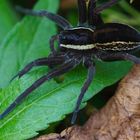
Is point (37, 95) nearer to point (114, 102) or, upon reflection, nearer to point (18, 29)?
point (114, 102)

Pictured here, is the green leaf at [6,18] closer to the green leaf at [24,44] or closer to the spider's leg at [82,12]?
the green leaf at [24,44]

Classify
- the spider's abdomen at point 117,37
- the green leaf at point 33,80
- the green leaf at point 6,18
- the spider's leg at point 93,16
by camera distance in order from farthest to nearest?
the green leaf at point 6,18
the spider's leg at point 93,16
the spider's abdomen at point 117,37
the green leaf at point 33,80

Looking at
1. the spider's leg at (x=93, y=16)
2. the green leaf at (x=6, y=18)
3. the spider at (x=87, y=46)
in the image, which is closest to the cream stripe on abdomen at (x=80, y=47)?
the spider at (x=87, y=46)

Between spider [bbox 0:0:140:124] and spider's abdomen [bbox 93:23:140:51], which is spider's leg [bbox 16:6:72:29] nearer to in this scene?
spider [bbox 0:0:140:124]

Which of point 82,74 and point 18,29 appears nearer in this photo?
point 82,74

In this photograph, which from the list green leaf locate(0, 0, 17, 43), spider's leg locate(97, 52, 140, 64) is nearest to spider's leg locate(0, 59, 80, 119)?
spider's leg locate(97, 52, 140, 64)

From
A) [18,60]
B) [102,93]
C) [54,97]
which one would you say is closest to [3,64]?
[18,60]

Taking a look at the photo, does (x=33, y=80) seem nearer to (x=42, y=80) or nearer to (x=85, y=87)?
(x=42, y=80)
